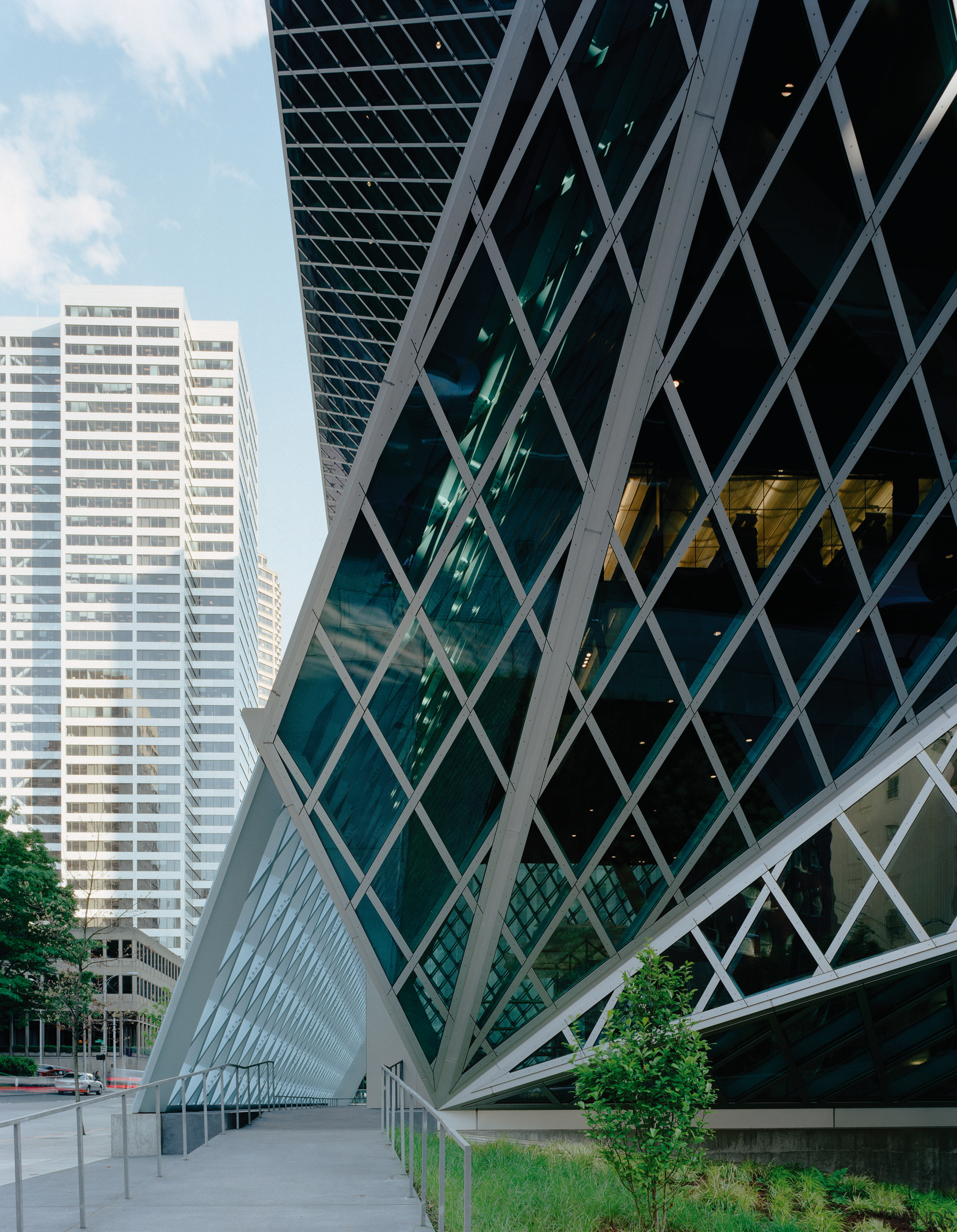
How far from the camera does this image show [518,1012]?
1744 centimetres

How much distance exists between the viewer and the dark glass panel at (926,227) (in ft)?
50.3

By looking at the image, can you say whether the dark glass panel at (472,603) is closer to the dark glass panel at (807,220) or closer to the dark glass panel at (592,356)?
the dark glass panel at (592,356)

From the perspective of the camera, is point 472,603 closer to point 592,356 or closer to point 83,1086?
point 592,356

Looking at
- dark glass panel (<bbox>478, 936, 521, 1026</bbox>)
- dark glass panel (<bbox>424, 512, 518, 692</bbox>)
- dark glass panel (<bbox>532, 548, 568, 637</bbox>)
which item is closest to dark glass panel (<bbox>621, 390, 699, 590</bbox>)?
dark glass panel (<bbox>532, 548, 568, 637</bbox>)

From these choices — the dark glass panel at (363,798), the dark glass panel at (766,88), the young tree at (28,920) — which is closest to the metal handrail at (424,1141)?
the dark glass panel at (363,798)

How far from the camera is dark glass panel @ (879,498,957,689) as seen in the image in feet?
55.0

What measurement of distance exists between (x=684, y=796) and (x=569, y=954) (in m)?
3.16

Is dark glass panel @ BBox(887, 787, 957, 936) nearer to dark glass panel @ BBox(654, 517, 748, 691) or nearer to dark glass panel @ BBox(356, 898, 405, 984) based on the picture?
dark glass panel @ BBox(654, 517, 748, 691)

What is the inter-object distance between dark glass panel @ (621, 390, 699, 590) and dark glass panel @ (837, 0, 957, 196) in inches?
178

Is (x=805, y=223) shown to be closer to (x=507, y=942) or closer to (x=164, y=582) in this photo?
(x=507, y=942)

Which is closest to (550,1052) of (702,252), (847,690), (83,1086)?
(847,690)

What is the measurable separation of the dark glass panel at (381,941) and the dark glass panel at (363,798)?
70cm

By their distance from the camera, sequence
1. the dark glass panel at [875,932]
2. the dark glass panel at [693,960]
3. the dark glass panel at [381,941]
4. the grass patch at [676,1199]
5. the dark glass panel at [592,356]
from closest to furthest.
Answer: the grass patch at [676,1199] < the dark glass panel at [592,356] < the dark glass panel at [875,932] < the dark glass panel at [693,960] < the dark glass panel at [381,941]

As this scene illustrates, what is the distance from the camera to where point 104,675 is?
547 ft
